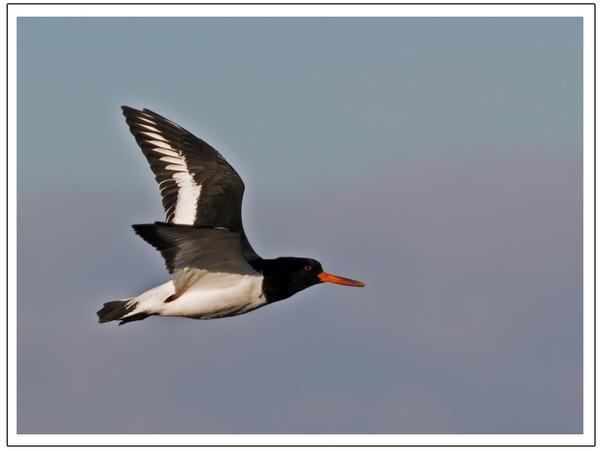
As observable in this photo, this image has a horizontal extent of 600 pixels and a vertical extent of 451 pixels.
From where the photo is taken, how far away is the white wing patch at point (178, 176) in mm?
12461

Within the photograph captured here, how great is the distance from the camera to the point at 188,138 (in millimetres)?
12961

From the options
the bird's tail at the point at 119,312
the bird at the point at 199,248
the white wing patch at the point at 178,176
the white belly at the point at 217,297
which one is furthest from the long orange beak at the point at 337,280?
the bird's tail at the point at 119,312

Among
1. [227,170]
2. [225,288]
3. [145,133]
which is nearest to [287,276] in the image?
[225,288]

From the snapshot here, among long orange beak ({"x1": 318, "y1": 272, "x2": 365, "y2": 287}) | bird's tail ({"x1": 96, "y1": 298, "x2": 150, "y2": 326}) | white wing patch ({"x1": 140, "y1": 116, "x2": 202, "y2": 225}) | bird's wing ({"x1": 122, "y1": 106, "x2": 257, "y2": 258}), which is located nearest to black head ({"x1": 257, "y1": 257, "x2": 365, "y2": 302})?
long orange beak ({"x1": 318, "y1": 272, "x2": 365, "y2": 287})

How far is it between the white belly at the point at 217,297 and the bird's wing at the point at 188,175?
529mm

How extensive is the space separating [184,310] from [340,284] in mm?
1775

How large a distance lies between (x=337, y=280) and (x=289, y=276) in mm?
662

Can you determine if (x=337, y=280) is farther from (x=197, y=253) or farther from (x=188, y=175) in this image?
(x=188, y=175)

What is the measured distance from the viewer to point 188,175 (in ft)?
41.8

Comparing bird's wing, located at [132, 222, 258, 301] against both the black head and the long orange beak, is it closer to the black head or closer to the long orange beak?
the black head

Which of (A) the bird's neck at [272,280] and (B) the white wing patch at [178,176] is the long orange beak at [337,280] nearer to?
(A) the bird's neck at [272,280]
